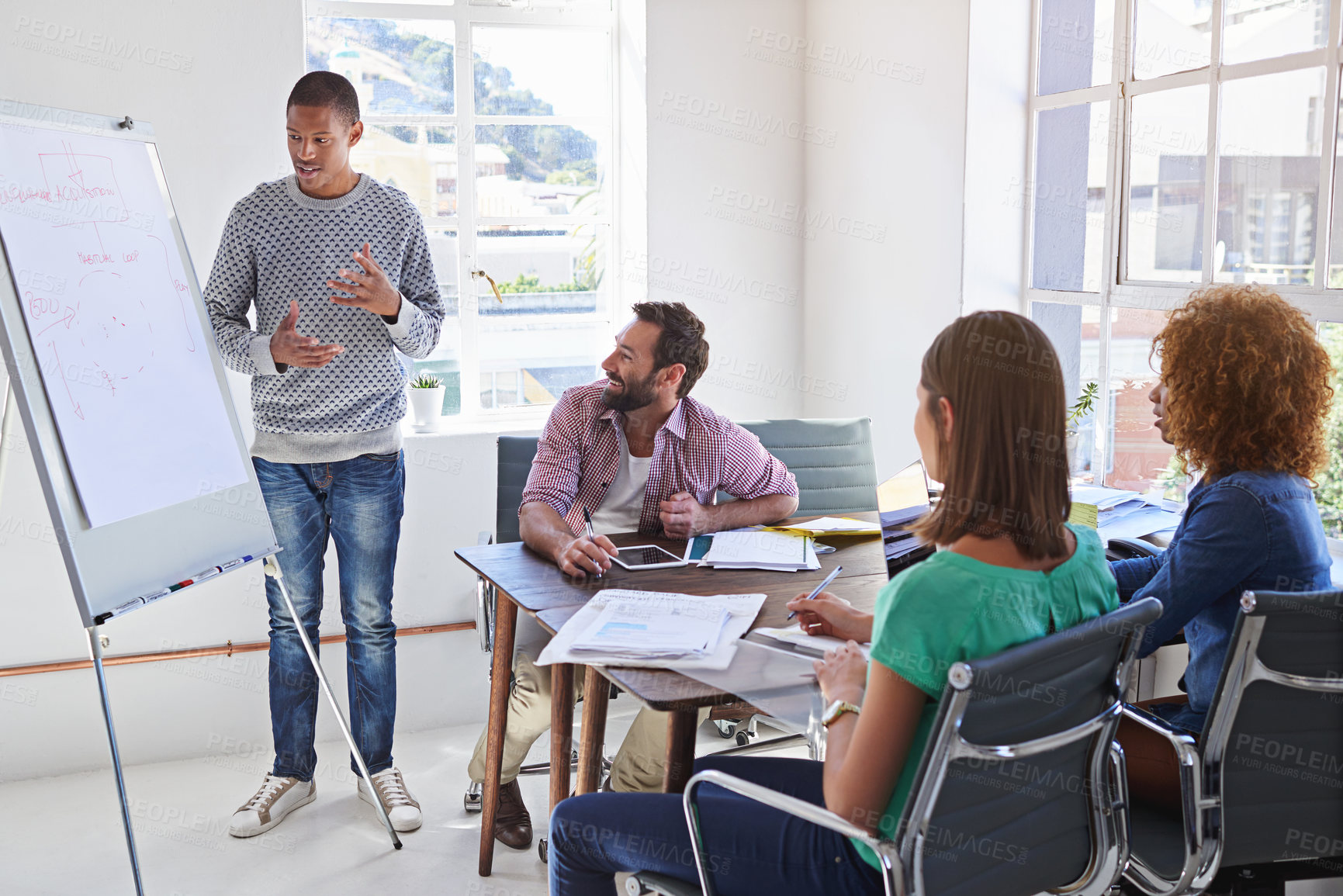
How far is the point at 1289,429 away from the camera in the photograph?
171 cm

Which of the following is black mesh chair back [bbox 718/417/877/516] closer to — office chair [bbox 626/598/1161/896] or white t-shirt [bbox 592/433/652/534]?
white t-shirt [bbox 592/433/652/534]

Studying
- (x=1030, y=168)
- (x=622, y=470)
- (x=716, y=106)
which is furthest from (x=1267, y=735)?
(x=716, y=106)

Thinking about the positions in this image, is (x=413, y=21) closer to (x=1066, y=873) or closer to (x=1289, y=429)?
(x=1289, y=429)

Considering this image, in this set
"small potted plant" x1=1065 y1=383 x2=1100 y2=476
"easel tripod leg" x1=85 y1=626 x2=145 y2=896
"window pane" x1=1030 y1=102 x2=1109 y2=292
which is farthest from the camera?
"window pane" x1=1030 y1=102 x2=1109 y2=292

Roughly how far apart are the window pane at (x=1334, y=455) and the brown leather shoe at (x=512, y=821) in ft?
6.22

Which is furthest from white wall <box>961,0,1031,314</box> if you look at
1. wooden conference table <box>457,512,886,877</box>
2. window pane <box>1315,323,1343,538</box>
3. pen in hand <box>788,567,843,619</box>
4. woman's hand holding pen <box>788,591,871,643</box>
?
woman's hand holding pen <box>788,591,871,643</box>

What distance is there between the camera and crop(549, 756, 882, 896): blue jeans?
1419mm

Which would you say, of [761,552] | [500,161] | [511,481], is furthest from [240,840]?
[500,161]

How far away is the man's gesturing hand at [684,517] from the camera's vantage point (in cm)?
243

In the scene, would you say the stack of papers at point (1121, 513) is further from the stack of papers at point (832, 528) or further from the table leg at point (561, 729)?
the table leg at point (561, 729)

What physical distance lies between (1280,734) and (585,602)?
108 centimetres

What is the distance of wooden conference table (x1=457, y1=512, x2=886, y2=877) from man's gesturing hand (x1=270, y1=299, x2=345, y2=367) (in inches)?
23.0

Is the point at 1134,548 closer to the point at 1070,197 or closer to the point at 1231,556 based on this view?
the point at 1231,556

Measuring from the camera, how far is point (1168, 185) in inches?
104
